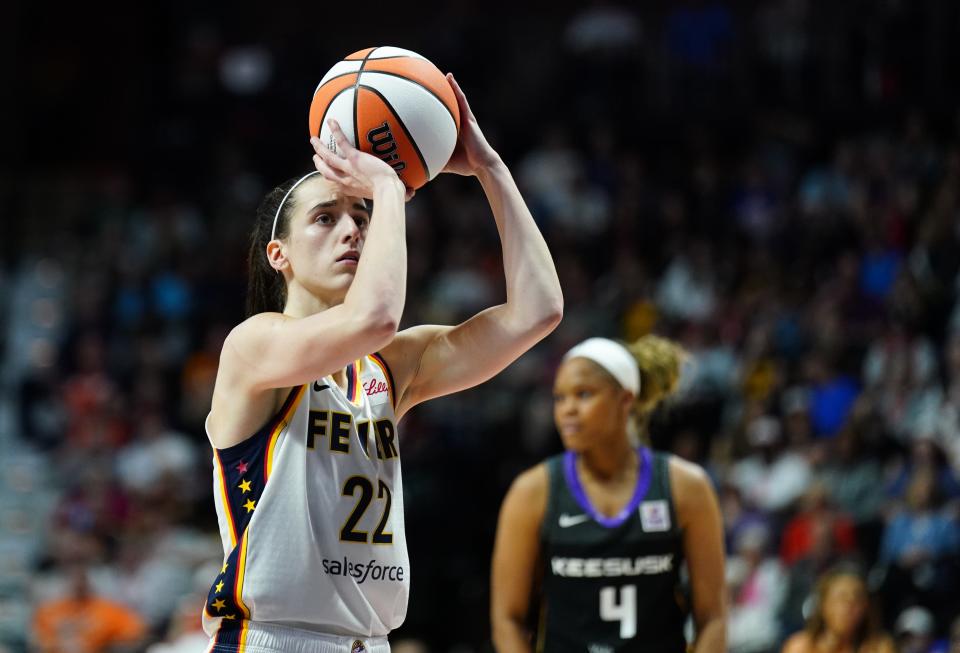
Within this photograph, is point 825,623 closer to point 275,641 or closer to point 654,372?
point 654,372

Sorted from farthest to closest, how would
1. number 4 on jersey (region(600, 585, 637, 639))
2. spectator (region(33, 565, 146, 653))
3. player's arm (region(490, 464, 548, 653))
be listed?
spectator (region(33, 565, 146, 653)), player's arm (region(490, 464, 548, 653)), number 4 on jersey (region(600, 585, 637, 639))

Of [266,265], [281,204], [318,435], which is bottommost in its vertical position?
[318,435]

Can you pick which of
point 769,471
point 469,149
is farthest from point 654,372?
point 769,471

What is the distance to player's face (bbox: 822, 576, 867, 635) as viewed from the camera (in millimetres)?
7266

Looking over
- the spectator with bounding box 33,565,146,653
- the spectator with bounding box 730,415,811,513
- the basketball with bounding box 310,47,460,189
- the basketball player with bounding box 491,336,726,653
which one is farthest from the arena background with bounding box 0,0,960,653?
the basketball with bounding box 310,47,460,189

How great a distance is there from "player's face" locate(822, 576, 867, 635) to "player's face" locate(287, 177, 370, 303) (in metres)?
4.58

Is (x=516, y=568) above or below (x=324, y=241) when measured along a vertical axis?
below

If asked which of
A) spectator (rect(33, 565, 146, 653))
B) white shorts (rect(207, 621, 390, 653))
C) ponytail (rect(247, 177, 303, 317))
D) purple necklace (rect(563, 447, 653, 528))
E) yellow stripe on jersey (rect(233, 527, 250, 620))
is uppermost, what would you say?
ponytail (rect(247, 177, 303, 317))

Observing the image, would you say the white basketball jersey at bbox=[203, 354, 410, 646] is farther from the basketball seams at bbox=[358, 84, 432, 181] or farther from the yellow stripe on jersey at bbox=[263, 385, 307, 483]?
the basketball seams at bbox=[358, 84, 432, 181]

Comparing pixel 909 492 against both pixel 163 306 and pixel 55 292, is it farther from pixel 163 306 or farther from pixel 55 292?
pixel 55 292

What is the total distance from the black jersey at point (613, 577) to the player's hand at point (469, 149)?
169 centimetres

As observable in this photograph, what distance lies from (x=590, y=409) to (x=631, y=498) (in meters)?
0.37

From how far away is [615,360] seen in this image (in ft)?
17.5

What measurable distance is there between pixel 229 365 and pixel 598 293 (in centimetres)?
970
